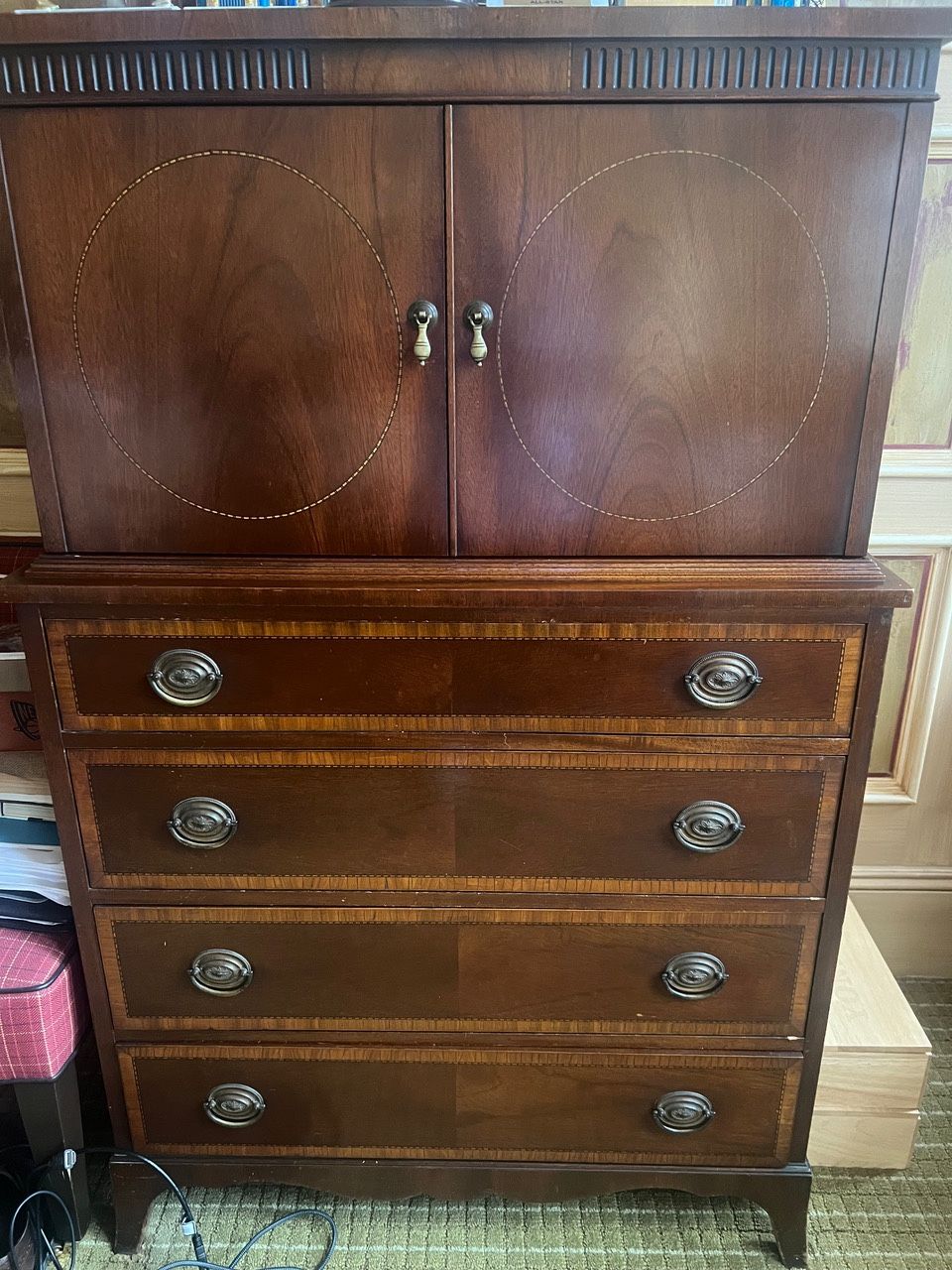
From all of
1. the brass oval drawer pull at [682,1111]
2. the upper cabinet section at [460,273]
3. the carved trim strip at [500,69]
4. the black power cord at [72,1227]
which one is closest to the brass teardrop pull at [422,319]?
the upper cabinet section at [460,273]

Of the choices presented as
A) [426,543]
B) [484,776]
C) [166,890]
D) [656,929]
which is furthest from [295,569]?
[656,929]

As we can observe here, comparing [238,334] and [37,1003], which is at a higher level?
[238,334]

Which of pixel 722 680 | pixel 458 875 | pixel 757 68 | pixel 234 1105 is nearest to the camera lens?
pixel 757 68

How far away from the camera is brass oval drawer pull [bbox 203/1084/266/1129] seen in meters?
1.23

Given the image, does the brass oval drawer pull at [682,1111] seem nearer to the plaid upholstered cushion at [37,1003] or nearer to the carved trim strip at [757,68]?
the plaid upholstered cushion at [37,1003]

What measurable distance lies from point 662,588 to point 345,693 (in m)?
0.36

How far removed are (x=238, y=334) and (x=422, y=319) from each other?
190 millimetres

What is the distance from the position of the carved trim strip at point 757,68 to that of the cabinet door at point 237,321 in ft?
0.56

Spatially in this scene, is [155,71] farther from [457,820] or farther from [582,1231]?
[582,1231]

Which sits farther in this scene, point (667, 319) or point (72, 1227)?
point (72, 1227)

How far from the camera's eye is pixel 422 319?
0.93 metres

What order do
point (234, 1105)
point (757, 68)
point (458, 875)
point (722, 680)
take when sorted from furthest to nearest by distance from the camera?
point (234, 1105), point (458, 875), point (722, 680), point (757, 68)

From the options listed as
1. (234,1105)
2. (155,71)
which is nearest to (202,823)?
(234,1105)

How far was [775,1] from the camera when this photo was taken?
1020mm
